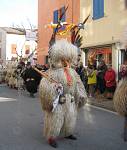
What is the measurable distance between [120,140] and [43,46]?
2222 cm

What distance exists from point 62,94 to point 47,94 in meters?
0.27

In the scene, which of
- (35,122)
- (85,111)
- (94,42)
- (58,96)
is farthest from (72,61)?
(94,42)

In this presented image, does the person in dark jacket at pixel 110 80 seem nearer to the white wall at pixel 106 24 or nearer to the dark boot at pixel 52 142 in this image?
the white wall at pixel 106 24

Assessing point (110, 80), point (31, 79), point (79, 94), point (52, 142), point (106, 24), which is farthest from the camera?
point (106, 24)

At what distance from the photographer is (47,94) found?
7086 millimetres

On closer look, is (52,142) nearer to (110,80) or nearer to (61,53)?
(61,53)

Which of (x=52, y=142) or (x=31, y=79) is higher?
(x=31, y=79)

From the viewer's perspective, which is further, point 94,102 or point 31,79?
point 31,79

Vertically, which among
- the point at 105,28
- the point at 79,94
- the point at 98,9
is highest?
the point at 98,9

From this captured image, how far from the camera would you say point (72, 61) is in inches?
289

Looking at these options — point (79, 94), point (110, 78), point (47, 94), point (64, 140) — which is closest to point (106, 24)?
point (110, 78)

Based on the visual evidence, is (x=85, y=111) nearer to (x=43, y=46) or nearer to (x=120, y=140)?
(x=120, y=140)

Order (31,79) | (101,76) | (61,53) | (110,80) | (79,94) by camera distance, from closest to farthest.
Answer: (61,53)
(79,94)
(110,80)
(101,76)
(31,79)

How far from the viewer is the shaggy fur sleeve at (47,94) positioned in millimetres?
7051
